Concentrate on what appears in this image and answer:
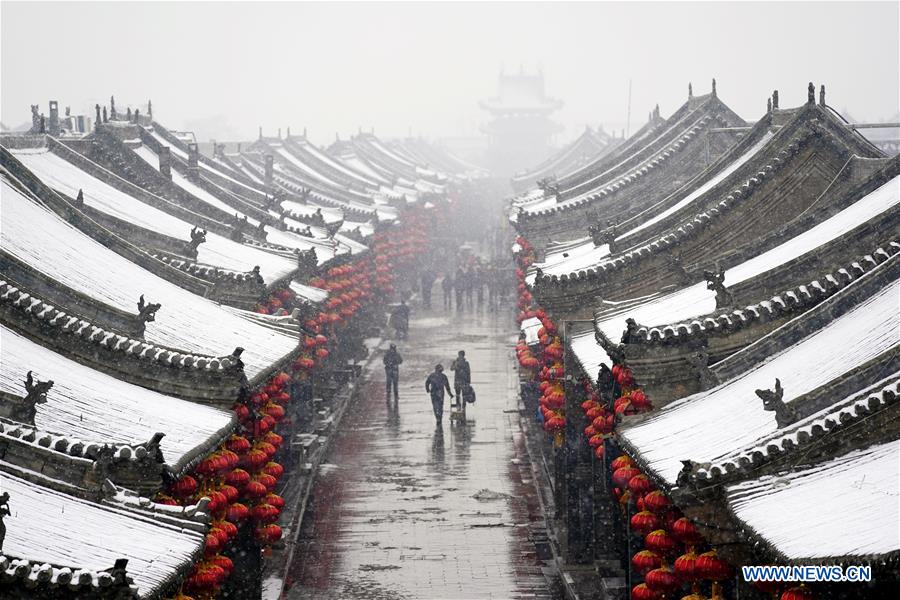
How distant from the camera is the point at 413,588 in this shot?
66.7 ft

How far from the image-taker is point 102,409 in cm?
1495

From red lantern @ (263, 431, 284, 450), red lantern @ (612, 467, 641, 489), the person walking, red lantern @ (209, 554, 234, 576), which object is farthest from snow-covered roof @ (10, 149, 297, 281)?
the person walking

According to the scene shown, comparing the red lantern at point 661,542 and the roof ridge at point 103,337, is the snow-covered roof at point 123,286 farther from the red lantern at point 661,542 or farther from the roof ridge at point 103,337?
the red lantern at point 661,542

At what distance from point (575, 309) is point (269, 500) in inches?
292

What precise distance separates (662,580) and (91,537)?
5.99m

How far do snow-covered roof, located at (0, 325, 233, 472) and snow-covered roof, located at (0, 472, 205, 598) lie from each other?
1.11 meters

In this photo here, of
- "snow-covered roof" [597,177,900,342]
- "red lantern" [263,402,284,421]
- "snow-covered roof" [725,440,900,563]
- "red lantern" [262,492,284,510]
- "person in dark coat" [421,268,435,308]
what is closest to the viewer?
"snow-covered roof" [725,440,900,563]

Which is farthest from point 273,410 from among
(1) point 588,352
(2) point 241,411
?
(1) point 588,352

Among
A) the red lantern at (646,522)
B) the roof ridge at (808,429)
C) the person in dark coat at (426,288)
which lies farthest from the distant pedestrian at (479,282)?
the roof ridge at (808,429)

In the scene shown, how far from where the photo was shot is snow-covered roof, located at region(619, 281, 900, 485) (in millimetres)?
13281

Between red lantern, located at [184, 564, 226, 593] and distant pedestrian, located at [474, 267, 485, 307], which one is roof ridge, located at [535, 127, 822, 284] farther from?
distant pedestrian, located at [474, 267, 485, 307]

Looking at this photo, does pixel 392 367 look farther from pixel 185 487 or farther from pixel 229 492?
pixel 185 487

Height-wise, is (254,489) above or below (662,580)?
above

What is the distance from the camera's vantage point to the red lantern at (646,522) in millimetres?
14719
